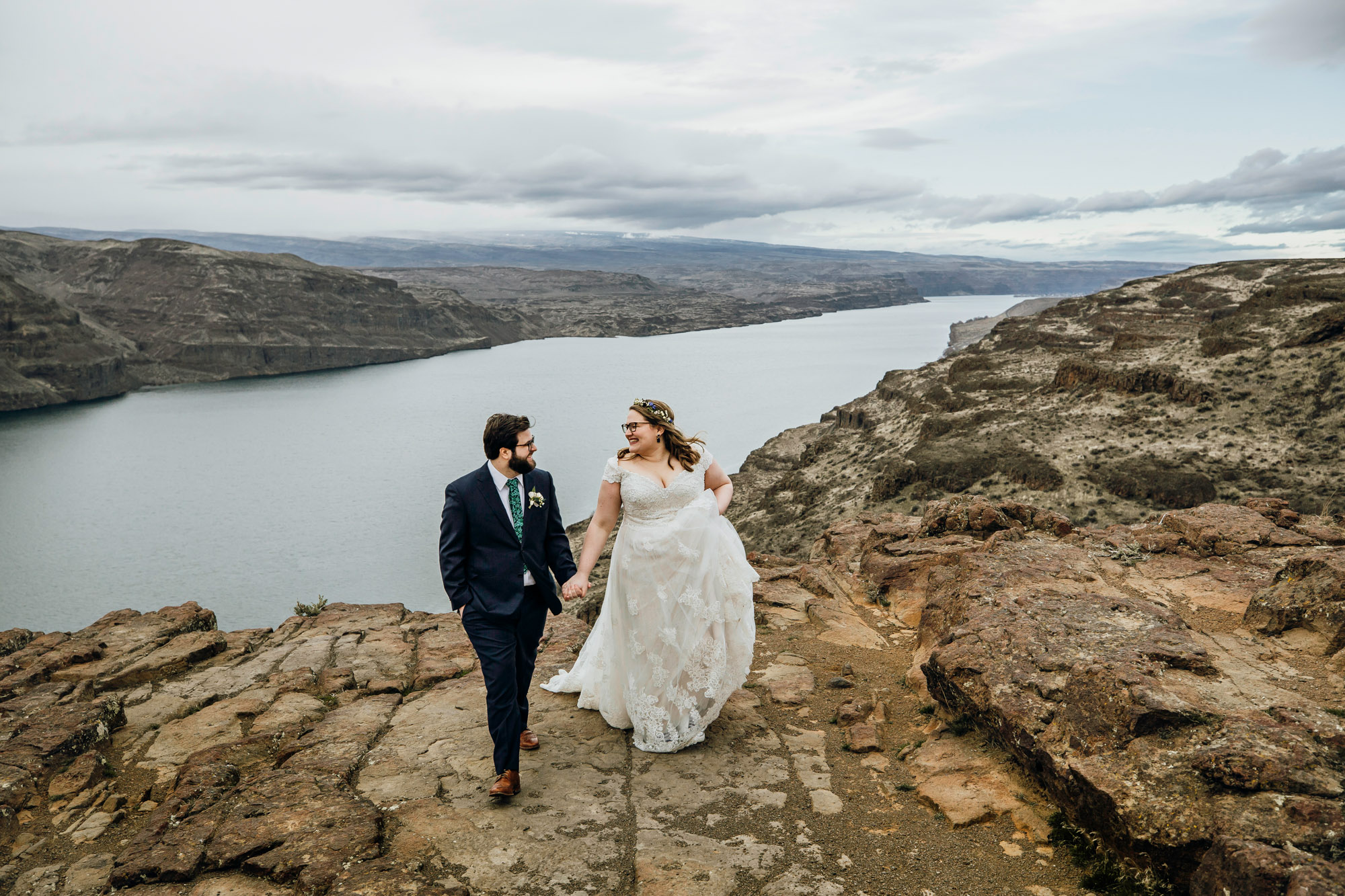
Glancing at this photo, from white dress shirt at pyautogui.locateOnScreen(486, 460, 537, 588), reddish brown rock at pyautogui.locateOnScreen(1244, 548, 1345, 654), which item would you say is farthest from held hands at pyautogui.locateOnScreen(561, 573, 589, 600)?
reddish brown rock at pyautogui.locateOnScreen(1244, 548, 1345, 654)

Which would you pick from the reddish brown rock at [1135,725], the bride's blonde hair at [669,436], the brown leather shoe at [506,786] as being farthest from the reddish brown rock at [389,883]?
the reddish brown rock at [1135,725]

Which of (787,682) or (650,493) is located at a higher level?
(650,493)

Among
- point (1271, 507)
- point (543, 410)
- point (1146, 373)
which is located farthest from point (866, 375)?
point (1271, 507)

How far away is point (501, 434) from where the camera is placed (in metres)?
4.65

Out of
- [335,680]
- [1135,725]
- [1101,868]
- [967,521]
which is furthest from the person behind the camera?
[967,521]

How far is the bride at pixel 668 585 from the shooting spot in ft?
16.6

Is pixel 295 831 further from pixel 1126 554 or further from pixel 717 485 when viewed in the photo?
pixel 1126 554

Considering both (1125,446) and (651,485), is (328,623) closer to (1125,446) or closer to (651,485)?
(651,485)

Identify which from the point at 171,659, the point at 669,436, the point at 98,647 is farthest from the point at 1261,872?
the point at 98,647

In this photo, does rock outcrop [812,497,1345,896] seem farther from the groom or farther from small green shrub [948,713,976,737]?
the groom

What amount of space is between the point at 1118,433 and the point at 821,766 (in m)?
29.0

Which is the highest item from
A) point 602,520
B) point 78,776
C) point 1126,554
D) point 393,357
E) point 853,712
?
point 602,520

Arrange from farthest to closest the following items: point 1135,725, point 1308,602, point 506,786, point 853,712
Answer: point 1308,602 → point 853,712 → point 506,786 → point 1135,725

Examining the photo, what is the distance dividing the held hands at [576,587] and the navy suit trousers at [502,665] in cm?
18
